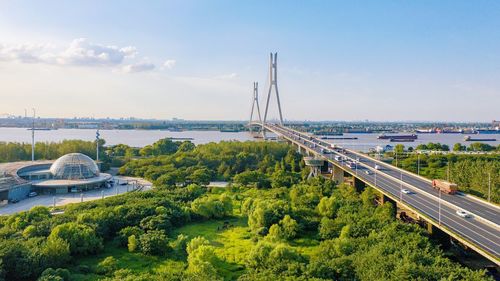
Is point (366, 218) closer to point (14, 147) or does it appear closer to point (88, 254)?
point (88, 254)

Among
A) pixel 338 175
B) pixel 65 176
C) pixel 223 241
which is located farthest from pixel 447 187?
pixel 65 176

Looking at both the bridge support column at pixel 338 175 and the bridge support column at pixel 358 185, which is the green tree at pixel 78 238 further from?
the bridge support column at pixel 338 175

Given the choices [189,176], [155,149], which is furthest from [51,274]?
[155,149]

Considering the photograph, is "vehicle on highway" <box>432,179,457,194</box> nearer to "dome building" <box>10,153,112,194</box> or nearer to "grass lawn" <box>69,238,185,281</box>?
"grass lawn" <box>69,238,185,281</box>

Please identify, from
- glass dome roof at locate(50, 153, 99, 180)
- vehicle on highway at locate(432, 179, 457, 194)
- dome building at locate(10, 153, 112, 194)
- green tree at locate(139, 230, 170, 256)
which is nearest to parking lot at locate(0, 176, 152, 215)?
dome building at locate(10, 153, 112, 194)

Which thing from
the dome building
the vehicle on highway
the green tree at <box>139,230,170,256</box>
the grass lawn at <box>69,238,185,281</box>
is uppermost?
the vehicle on highway

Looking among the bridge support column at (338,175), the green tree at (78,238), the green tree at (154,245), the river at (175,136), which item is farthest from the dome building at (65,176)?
the river at (175,136)

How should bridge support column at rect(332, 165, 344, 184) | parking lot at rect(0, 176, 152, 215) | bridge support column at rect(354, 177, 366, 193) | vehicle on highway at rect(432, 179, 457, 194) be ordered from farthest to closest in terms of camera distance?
bridge support column at rect(332, 165, 344, 184)
bridge support column at rect(354, 177, 366, 193)
parking lot at rect(0, 176, 152, 215)
vehicle on highway at rect(432, 179, 457, 194)
